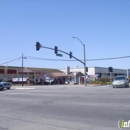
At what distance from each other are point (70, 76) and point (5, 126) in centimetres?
6135

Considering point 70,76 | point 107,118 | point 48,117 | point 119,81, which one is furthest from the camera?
point 70,76

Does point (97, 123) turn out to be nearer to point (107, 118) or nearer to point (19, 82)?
point (107, 118)

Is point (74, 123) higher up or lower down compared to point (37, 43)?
lower down

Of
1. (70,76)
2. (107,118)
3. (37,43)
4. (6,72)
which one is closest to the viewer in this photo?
(107,118)

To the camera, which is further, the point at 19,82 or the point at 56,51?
the point at 19,82

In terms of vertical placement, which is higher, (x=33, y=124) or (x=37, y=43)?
(x=37, y=43)

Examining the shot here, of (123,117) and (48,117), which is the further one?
(48,117)

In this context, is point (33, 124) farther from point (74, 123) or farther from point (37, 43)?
point (37, 43)

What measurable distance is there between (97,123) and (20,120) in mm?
3239

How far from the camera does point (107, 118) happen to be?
29.5ft

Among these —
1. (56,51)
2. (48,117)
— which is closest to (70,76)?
(56,51)

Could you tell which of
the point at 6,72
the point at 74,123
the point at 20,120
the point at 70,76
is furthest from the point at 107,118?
the point at 6,72

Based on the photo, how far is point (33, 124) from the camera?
8.54 meters

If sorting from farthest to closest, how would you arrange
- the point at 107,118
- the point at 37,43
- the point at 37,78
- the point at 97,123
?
the point at 37,78 < the point at 37,43 < the point at 107,118 < the point at 97,123
